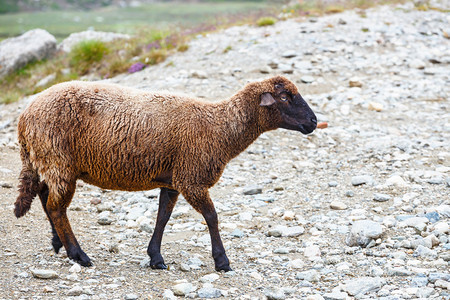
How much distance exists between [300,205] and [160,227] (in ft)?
9.82

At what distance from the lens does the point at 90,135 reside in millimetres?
7152

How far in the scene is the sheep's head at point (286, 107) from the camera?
7.80 m

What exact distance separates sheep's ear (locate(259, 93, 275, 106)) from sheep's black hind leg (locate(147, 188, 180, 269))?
1743 millimetres

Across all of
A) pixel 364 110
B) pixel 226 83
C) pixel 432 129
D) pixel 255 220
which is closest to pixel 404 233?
pixel 255 220

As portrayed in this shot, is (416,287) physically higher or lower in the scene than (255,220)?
higher

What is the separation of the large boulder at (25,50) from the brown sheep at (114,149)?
1423cm

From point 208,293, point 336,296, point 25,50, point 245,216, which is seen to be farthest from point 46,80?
point 336,296

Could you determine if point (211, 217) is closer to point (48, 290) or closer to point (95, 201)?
point (48, 290)

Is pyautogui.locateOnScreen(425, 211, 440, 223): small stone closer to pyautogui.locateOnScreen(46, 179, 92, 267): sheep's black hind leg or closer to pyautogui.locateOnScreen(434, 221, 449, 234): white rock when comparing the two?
pyautogui.locateOnScreen(434, 221, 449, 234): white rock

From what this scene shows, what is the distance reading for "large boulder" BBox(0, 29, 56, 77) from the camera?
66.7ft

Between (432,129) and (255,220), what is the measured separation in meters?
5.97

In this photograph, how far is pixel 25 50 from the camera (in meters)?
20.5

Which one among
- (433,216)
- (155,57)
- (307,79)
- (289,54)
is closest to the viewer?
(433,216)

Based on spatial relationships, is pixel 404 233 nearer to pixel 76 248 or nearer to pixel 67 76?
pixel 76 248
